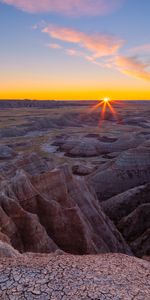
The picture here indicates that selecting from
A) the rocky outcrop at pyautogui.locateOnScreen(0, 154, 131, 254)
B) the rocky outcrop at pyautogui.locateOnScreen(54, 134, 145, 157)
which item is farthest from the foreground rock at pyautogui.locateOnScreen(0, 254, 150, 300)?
the rocky outcrop at pyautogui.locateOnScreen(54, 134, 145, 157)

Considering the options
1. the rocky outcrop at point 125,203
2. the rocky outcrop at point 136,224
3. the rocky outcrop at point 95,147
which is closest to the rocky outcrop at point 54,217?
the rocky outcrop at point 136,224

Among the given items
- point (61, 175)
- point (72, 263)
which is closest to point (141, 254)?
point (61, 175)

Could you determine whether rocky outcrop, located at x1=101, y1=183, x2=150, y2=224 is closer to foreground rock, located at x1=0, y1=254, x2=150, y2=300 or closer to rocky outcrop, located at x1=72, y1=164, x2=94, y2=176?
rocky outcrop, located at x1=72, y1=164, x2=94, y2=176

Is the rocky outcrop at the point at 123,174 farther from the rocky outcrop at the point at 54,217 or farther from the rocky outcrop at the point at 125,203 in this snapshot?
the rocky outcrop at the point at 54,217

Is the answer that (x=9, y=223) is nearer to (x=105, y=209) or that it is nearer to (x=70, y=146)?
(x=105, y=209)

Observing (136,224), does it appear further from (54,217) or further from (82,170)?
(82,170)

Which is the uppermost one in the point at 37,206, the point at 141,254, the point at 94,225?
the point at 37,206
